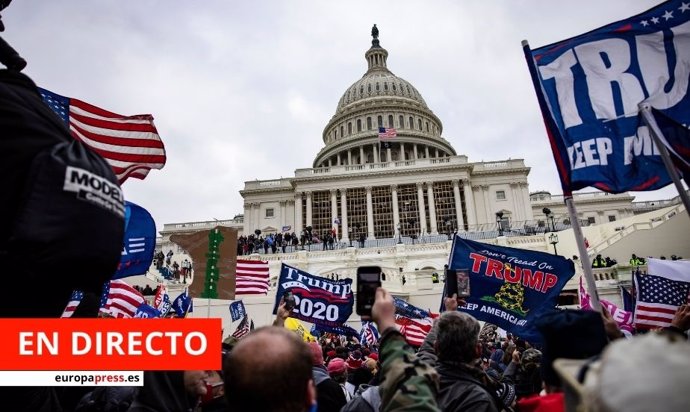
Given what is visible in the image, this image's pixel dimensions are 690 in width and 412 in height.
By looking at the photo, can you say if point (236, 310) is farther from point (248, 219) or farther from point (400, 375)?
point (248, 219)

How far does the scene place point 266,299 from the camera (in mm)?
27094

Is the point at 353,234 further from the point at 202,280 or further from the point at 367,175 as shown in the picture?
the point at 202,280

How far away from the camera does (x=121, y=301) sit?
32.2 feet

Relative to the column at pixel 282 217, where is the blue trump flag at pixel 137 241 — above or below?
below

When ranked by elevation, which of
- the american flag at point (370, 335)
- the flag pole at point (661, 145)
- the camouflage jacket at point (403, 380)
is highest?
the flag pole at point (661, 145)

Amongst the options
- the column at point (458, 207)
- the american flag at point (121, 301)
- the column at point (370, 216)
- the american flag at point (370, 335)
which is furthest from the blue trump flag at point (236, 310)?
the column at point (458, 207)

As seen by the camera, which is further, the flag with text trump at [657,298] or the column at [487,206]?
the column at [487,206]

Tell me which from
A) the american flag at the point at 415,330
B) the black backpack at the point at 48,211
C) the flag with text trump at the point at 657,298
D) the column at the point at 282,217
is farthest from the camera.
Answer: the column at the point at 282,217

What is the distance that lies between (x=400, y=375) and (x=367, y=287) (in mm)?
673

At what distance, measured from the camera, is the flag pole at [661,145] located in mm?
4088

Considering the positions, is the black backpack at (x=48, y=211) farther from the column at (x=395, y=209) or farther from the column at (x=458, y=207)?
the column at (x=458, y=207)

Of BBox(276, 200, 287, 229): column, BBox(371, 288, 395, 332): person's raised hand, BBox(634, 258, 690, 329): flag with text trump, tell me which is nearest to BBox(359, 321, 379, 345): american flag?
BBox(634, 258, 690, 329): flag with text trump

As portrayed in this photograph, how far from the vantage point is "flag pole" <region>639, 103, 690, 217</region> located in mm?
4088

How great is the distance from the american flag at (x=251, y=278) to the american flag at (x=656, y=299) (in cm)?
958
